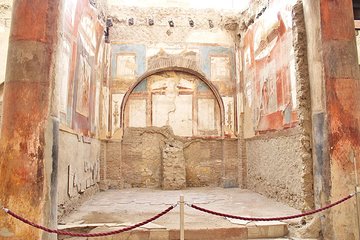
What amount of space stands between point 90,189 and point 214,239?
4.08 metres

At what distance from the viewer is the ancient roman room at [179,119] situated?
11.7 ft

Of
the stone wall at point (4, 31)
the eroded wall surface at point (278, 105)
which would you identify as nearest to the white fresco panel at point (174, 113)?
the eroded wall surface at point (278, 105)

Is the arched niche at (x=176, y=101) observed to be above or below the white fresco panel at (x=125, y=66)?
below

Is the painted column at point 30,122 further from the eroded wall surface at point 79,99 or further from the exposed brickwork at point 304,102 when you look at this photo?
the exposed brickwork at point 304,102

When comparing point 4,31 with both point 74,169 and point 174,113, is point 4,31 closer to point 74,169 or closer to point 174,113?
point 74,169

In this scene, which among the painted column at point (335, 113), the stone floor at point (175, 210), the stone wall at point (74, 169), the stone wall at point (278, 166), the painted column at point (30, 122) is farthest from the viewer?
the stone wall at point (278, 166)

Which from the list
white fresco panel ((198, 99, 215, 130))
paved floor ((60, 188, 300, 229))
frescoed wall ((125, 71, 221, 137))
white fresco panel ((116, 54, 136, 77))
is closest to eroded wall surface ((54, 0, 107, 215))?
paved floor ((60, 188, 300, 229))

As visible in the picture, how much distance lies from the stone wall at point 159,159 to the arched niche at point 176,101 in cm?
27

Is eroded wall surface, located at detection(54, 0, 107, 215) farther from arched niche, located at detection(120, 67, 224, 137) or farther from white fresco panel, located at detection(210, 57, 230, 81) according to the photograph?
white fresco panel, located at detection(210, 57, 230, 81)

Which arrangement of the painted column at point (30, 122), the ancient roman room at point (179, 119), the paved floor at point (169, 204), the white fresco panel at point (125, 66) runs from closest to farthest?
the painted column at point (30, 122) < the ancient roman room at point (179, 119) < the paved floor at point (169, 204) < the white fresco panel at point (125, 66)

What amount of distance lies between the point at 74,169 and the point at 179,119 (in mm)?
4090

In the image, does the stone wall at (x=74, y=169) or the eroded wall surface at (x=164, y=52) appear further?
the eroded wall surface at (x=164, y=52)

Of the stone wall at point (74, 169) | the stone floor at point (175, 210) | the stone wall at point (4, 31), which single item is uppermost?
the stone wall at point (4, 31)

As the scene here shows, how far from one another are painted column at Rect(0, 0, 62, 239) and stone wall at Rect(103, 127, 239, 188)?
532 cm
